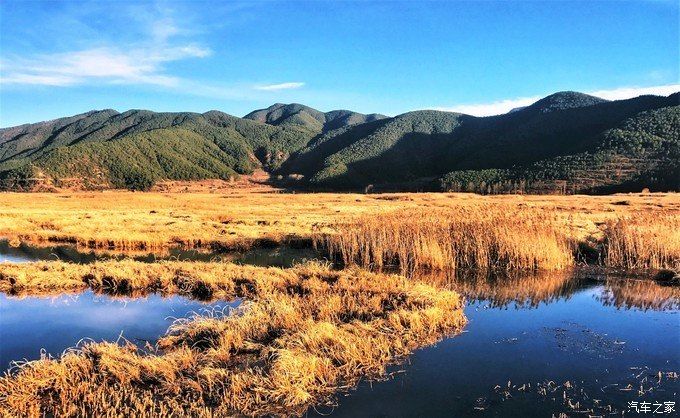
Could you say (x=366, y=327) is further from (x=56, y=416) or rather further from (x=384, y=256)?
(x=384, y=256)

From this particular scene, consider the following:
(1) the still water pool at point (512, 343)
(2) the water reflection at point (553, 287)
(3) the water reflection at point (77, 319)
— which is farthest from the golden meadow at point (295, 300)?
(3) the water reflection at point (77, 319)

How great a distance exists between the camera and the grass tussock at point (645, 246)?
20.9 metres

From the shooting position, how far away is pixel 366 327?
1222cm

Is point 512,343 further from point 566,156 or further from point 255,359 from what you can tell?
point 566,156

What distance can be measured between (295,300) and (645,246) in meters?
15.4

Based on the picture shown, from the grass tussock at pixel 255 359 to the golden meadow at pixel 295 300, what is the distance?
3 cm

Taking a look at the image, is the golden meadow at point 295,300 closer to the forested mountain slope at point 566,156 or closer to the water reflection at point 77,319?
the water reflection at point 77,319

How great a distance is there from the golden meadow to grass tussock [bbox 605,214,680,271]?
0.04 m

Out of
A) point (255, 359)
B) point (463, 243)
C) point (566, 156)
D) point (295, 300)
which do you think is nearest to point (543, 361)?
point (255, 359)

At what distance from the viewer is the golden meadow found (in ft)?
30.9

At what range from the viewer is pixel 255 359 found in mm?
10969

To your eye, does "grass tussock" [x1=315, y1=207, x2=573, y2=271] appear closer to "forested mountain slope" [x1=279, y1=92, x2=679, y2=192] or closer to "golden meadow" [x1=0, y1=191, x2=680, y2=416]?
"golden meadow" [x1=0, y1=191, x2=680, y2=416]

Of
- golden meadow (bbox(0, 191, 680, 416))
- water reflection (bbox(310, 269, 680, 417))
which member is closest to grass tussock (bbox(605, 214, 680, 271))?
golden meadow (bbox(0, 191, 680, 416))

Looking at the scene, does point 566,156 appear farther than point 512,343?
Yes
